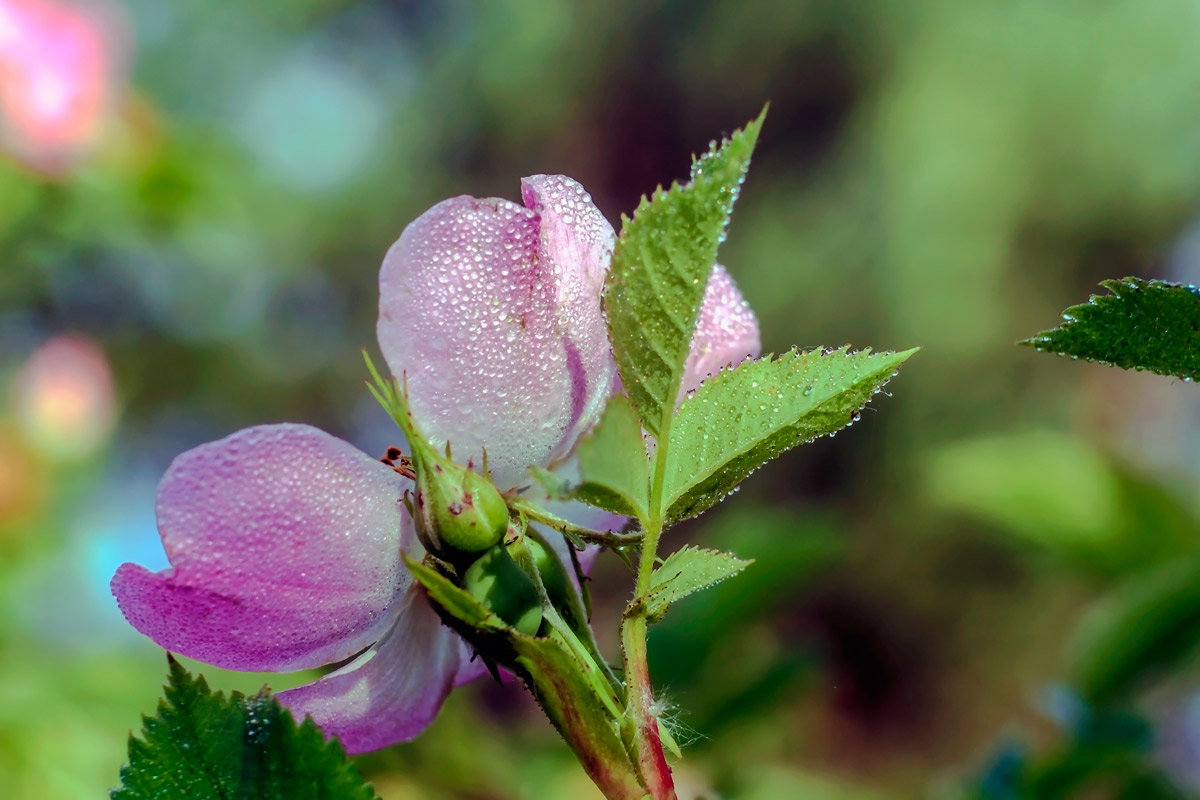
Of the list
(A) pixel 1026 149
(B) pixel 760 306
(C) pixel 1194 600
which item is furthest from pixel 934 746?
(C) pixel 1194 600

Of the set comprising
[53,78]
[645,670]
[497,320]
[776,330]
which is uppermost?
[776,330]

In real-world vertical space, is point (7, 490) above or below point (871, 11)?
below

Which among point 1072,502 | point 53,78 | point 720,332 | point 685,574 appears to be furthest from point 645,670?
point 53,78

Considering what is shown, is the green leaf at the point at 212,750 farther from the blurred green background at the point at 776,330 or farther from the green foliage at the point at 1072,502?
the green foliage at the point at 1072,502

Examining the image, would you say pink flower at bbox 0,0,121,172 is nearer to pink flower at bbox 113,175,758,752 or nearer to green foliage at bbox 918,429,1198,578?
green foliage at bbox 918,429,1198,578

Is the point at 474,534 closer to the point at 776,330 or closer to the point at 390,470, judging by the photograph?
the point at 390,470

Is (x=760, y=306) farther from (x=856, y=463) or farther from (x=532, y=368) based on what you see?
(x=532, y=368)

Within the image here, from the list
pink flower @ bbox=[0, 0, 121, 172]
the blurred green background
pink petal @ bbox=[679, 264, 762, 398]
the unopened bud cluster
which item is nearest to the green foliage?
the blurred green background
